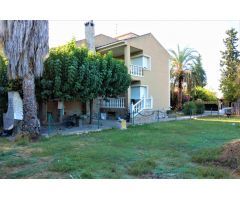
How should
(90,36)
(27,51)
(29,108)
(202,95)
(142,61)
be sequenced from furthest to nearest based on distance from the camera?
(202,95) → (142,61) → (90,36) → (29,108) → (27,51)

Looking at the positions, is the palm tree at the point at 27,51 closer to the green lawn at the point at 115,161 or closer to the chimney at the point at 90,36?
the green lawn at the point at 115,161

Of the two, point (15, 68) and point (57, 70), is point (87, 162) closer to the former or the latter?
point (15, 68)

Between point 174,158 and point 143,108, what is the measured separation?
1467 centimetres

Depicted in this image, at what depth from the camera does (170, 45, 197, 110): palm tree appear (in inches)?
1363

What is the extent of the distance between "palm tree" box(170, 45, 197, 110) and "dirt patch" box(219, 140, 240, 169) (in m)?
26.4

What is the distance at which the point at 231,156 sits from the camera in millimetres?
7137

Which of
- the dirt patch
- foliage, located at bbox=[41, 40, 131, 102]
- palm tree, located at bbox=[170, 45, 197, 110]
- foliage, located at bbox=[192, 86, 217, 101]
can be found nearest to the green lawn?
the dirt patch

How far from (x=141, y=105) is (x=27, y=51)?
12695 millimetres

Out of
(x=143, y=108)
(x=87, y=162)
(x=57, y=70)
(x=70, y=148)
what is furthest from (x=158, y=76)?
(x=87, y=162)

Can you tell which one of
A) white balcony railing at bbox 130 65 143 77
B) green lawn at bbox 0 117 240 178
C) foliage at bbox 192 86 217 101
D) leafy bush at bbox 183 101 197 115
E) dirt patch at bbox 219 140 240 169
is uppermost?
white balcony railing at bbox 130 65 143 77

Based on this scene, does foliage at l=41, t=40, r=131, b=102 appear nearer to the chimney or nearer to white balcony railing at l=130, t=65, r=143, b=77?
the chimney

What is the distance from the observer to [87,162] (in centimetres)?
722

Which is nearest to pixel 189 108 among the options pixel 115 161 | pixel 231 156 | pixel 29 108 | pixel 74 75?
pixel 74 75

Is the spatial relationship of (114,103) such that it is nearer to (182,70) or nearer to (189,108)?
(189,108)
